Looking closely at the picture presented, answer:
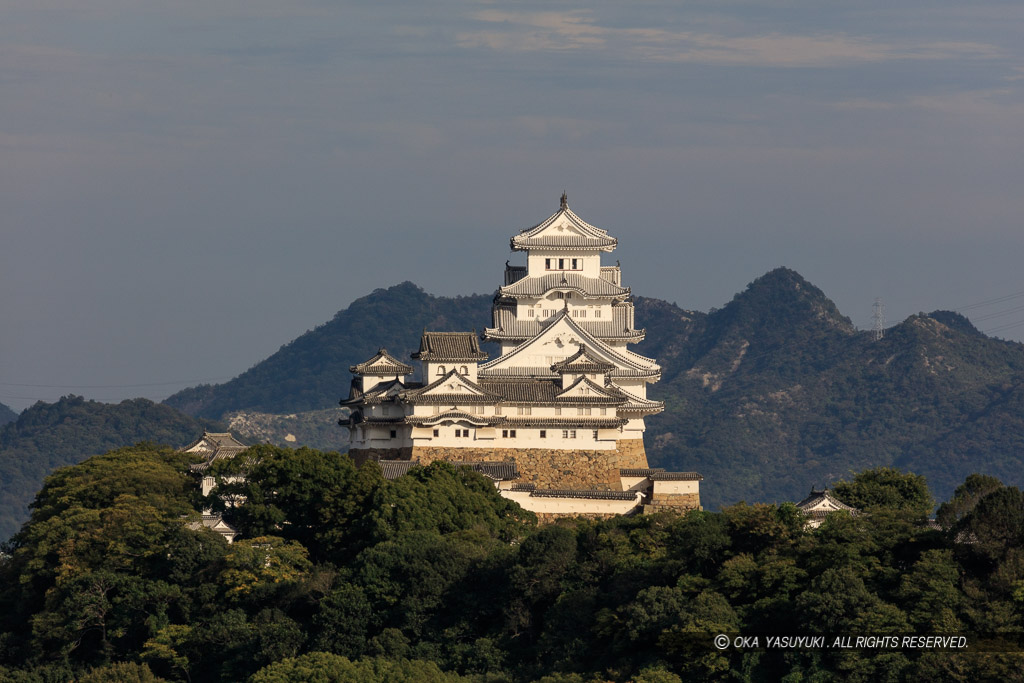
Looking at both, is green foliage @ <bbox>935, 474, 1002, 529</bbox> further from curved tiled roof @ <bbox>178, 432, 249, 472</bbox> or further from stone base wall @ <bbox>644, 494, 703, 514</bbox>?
curved tiled roof @ <bbox>178, 432, 249, 472</bbox>

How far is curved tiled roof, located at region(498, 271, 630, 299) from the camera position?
57.2m

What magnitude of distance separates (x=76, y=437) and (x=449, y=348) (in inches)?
2988

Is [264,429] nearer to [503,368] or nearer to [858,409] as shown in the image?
[858,409]

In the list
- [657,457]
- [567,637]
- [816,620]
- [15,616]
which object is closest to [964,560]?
[816,620]

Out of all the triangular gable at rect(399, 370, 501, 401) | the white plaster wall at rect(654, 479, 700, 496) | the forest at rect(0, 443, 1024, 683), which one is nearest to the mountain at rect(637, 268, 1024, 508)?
the white plaster wall at rect(654, 479, 700, 496)

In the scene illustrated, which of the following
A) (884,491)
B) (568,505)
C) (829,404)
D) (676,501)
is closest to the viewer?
(884,491)

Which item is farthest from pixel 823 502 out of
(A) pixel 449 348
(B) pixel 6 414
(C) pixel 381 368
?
(B) pixel 6 414

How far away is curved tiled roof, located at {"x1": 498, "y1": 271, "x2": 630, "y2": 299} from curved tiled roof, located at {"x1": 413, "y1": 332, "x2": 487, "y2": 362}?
333 inches

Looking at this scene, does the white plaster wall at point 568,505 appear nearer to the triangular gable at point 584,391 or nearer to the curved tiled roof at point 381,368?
the triangular gable at point 584,391

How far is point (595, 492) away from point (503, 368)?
7.93 meters

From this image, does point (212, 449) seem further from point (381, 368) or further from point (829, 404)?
point (829, 404)

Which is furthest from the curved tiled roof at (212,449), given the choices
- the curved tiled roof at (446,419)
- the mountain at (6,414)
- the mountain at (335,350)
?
the mountain at (6,414)

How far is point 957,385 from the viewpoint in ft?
440

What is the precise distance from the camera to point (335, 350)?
6737 inches
